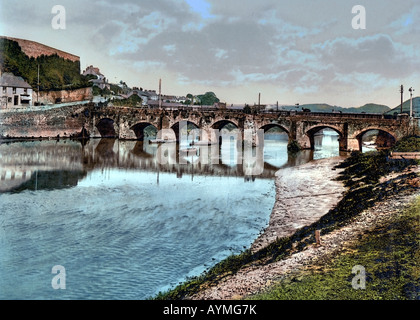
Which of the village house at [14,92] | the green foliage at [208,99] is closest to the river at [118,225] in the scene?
the village house at [14,92]

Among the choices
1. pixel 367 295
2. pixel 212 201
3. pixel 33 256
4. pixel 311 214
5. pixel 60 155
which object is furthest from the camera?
pixel 60 155

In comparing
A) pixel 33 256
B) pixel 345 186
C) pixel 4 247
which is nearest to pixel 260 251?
pixel 33 256

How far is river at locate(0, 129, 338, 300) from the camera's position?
1291cm

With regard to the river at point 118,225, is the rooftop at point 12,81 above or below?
above

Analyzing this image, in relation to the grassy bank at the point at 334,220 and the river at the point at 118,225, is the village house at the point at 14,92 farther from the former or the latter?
the grassy bank at the point at 334,220

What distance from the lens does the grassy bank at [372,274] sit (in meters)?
9.72

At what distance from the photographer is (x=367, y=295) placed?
9.56 m

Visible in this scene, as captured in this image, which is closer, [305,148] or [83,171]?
[83,171]

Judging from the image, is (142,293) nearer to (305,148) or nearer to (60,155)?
(60,155)

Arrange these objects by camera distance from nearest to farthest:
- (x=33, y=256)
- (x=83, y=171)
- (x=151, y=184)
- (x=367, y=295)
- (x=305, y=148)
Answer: (x=367, y=295), (x=33, y=256), (x=151, y=184), (x=83, y=171), (x=305, y=148)

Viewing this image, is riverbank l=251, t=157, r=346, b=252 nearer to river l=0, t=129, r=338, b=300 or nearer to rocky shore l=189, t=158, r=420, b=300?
rocky shore l=189, t=158, r=420, b=300

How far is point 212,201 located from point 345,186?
10.0m

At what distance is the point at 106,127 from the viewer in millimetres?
82188
